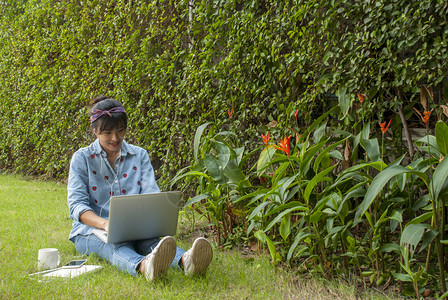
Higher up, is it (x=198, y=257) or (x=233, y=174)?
(x=233, y=174)

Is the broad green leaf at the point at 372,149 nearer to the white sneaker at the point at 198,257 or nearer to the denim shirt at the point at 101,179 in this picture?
the white sneaker at the point at 198,257

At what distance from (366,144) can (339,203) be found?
0.41 m

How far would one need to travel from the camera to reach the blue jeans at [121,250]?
2.75 metres

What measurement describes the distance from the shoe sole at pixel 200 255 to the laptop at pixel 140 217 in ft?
1.40

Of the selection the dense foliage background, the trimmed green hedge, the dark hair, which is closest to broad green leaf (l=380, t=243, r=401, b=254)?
the dense foliage background

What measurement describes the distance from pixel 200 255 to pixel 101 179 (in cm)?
113

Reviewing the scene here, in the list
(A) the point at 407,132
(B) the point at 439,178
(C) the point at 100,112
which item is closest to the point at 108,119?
(C) the point at 100,112

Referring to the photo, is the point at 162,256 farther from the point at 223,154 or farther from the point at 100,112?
the point at 100,112

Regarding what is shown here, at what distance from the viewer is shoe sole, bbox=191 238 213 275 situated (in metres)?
2.57

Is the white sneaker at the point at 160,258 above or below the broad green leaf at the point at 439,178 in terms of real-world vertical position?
below

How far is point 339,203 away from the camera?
2.54 m

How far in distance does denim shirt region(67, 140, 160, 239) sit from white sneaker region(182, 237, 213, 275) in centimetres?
85

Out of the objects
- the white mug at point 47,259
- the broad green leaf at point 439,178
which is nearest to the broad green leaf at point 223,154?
the white mug at point 47,259

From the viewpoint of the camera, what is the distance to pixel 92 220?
3.01 meters
